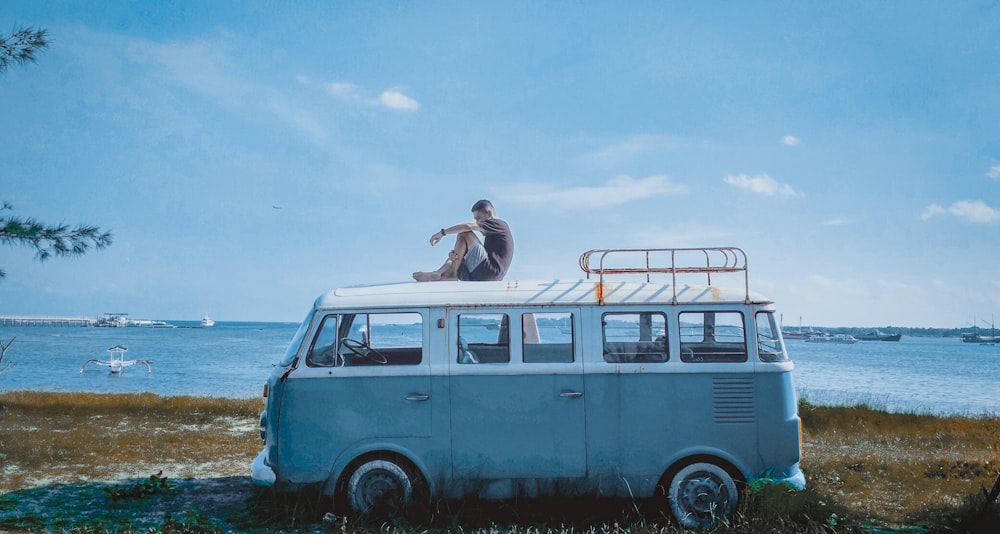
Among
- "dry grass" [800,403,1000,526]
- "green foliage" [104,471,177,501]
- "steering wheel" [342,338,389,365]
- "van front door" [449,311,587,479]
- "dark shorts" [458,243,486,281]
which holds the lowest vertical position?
"dry grass" [800,403,1000,526]

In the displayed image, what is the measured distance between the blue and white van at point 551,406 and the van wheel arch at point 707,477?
0.02 meters

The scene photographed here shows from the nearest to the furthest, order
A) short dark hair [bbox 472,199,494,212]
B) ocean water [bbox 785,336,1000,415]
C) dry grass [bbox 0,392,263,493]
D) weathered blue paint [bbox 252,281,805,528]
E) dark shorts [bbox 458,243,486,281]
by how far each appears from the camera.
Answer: weathered blue paint [bbox 252,281,805,528]
dark shorts [bbox 458,243,486,281]
short dark hair [bbox 472,199,494,212]
dry grass [bbox 0,392,263,493]
ocean water [bbox 785,336,1000,415]

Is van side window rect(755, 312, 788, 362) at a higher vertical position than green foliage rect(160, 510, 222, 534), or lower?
higher

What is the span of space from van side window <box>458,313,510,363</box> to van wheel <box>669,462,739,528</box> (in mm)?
2168

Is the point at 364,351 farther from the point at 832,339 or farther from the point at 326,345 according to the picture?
the point at 832,339

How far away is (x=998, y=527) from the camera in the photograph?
7.20 meters

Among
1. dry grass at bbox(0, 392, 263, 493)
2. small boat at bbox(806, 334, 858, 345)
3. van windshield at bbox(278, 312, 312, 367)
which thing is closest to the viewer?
van windshield at bbox(278, 312, 312, 367)

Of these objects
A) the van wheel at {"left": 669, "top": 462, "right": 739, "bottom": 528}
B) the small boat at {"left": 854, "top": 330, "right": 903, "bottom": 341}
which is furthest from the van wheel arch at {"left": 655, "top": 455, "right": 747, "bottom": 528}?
the small boat at {"left": 854, "top": 330, "right": 903, "bottom": 341}

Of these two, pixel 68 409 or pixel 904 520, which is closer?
pixel 904 520

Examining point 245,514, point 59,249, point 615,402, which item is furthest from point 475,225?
point 59,249

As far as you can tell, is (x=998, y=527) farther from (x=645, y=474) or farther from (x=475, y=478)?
(x=475, y=478)

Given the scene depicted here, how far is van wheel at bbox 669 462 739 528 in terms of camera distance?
7500 millimetres

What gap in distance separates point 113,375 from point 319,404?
159ft

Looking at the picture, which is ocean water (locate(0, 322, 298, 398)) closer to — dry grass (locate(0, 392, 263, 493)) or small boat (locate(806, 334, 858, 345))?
dry grass (locate(0, 392, 263, 493))
